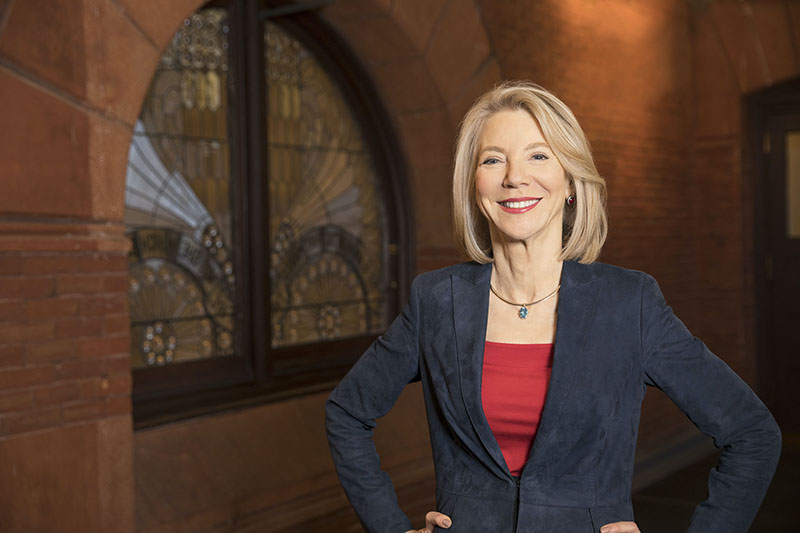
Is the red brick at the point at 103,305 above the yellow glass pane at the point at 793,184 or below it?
below

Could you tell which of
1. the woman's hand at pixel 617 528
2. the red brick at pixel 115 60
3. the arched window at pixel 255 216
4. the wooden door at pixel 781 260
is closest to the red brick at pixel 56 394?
the arched window at pixel 255 216

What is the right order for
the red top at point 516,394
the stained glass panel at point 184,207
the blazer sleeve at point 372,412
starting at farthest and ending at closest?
the stained glass panel at point 184,207
the blazer sleeve at point 372,412
the red top at point 516,394

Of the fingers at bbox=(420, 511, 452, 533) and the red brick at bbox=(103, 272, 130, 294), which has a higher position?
the red brick at bbox=(103, 272, 130, 294)

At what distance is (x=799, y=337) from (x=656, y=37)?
2.87m

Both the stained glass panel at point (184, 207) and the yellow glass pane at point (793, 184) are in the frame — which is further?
the yellow glass pane at point (793, 184)

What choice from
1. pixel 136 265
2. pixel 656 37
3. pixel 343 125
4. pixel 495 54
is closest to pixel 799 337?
pixel 656 37

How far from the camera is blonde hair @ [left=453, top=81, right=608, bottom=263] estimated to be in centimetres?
183

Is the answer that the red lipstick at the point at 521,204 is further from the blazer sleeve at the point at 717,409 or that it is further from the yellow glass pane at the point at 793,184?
the yellow glass pane at the point at 793,184

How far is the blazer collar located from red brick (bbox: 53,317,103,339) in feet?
5.68

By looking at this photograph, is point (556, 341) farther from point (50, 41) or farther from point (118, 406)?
point (50, 41)

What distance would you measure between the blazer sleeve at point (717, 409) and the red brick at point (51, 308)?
2.09m

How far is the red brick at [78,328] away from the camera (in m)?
3.11

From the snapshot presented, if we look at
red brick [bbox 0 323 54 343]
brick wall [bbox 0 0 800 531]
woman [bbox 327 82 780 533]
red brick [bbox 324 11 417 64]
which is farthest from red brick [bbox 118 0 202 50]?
woman [bbox 327 82 780 533]

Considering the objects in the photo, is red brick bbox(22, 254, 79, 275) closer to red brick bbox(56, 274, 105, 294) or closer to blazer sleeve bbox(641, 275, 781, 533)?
red brick bbox(56, 274, 105, 294)
